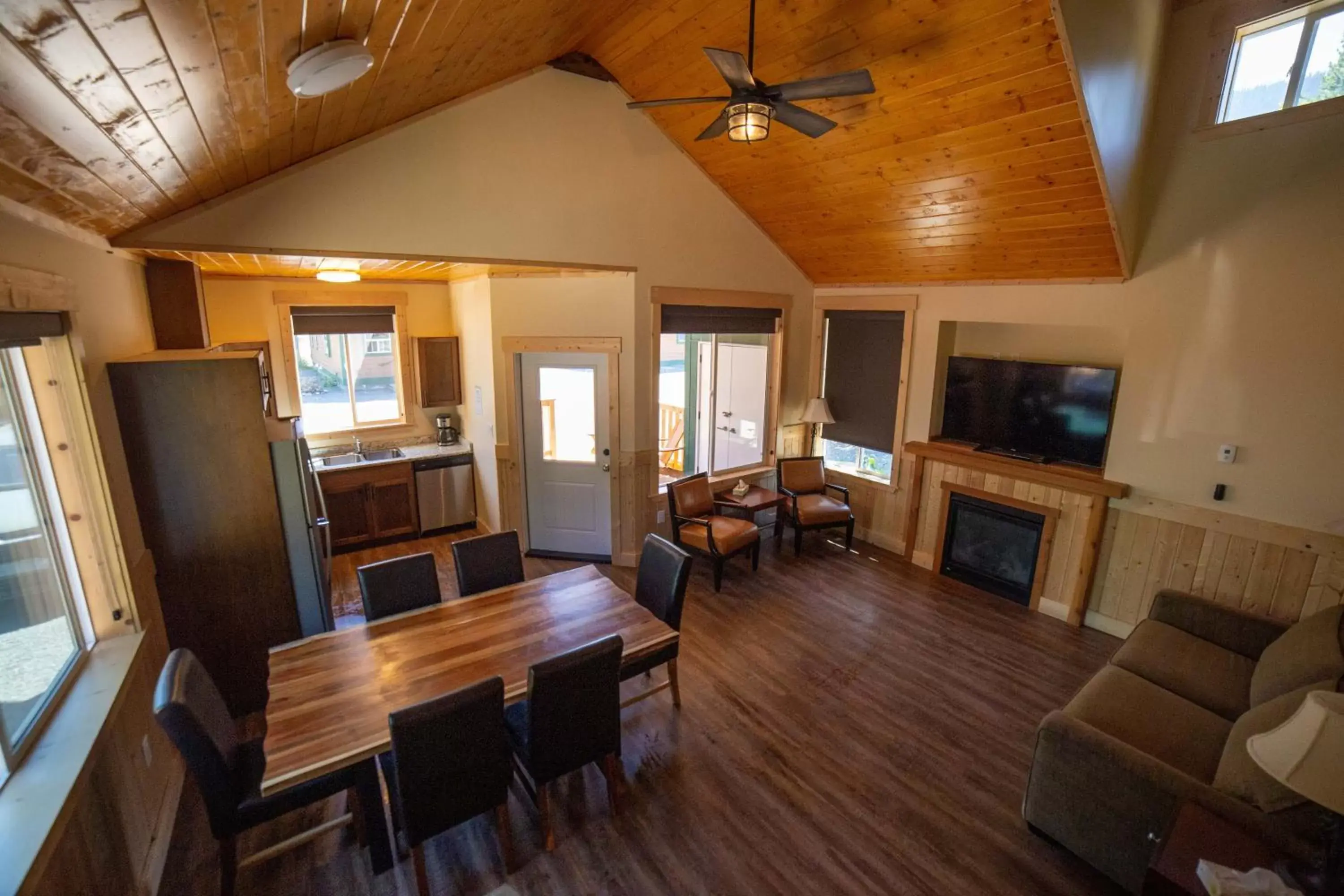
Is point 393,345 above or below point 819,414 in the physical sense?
above

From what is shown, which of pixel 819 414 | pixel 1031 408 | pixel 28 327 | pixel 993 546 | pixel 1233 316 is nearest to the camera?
pixel 28 327

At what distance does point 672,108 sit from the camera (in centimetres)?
430

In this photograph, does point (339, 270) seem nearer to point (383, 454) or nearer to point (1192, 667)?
point (383, 454)

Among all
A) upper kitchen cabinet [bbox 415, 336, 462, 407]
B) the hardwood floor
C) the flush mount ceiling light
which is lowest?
the hardwood floor

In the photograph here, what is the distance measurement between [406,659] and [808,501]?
3.88 meters

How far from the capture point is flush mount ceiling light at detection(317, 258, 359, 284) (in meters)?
3.99

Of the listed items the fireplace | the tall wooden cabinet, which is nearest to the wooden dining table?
the tall wooden cabinet

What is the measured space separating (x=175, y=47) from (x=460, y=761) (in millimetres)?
2276

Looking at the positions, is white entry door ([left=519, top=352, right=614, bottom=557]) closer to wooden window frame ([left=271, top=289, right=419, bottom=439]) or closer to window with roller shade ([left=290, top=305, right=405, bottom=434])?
wooden window frame ([left=271, top=289, right=419, bottom=439])

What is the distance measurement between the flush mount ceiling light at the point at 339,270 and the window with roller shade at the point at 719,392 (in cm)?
261

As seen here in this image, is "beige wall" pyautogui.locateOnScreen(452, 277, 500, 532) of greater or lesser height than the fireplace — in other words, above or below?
above

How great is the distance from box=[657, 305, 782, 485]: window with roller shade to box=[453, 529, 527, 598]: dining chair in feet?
7.62

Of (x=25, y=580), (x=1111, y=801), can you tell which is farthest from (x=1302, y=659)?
(x=25, y=580)

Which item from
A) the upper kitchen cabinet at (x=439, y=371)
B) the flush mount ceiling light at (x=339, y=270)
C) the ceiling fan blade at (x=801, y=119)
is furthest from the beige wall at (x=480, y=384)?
the ceiling fan blade at (x=801, y=119)
